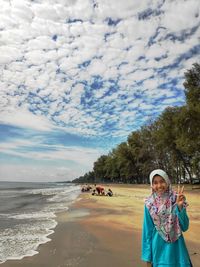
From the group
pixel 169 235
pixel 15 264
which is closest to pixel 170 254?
pixel 169 235

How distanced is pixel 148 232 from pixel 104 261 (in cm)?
426

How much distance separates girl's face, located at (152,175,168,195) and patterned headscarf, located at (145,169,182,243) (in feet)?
0.11

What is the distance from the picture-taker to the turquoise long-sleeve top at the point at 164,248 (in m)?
3.61

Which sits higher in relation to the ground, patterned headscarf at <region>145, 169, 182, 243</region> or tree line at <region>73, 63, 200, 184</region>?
tree line at <region>73, 63, 200, 184</region>

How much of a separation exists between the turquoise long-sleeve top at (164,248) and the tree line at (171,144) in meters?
33.0

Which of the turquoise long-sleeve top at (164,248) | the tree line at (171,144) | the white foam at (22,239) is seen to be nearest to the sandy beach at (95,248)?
the white foam at (22,239)

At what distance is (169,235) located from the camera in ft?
12.0

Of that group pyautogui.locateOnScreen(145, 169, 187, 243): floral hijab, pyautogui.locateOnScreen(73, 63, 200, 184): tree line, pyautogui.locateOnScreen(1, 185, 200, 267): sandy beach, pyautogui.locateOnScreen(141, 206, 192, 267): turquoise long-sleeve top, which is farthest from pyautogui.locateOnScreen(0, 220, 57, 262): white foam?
pyautogui.locateOnScreen(73, 63, 200, 184): tree line

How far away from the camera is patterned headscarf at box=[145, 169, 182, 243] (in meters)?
3.65

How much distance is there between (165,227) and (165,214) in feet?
0.44

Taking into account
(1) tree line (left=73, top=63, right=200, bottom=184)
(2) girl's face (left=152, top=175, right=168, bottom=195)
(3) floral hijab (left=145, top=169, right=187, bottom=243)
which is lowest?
(3) floral hijab (left=145, top=169, right=187, bottom=243)

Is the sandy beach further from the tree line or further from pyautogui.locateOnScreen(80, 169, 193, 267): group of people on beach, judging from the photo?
the tree line

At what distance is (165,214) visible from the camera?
3.69m

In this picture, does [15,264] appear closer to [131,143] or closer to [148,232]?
[148,232]
